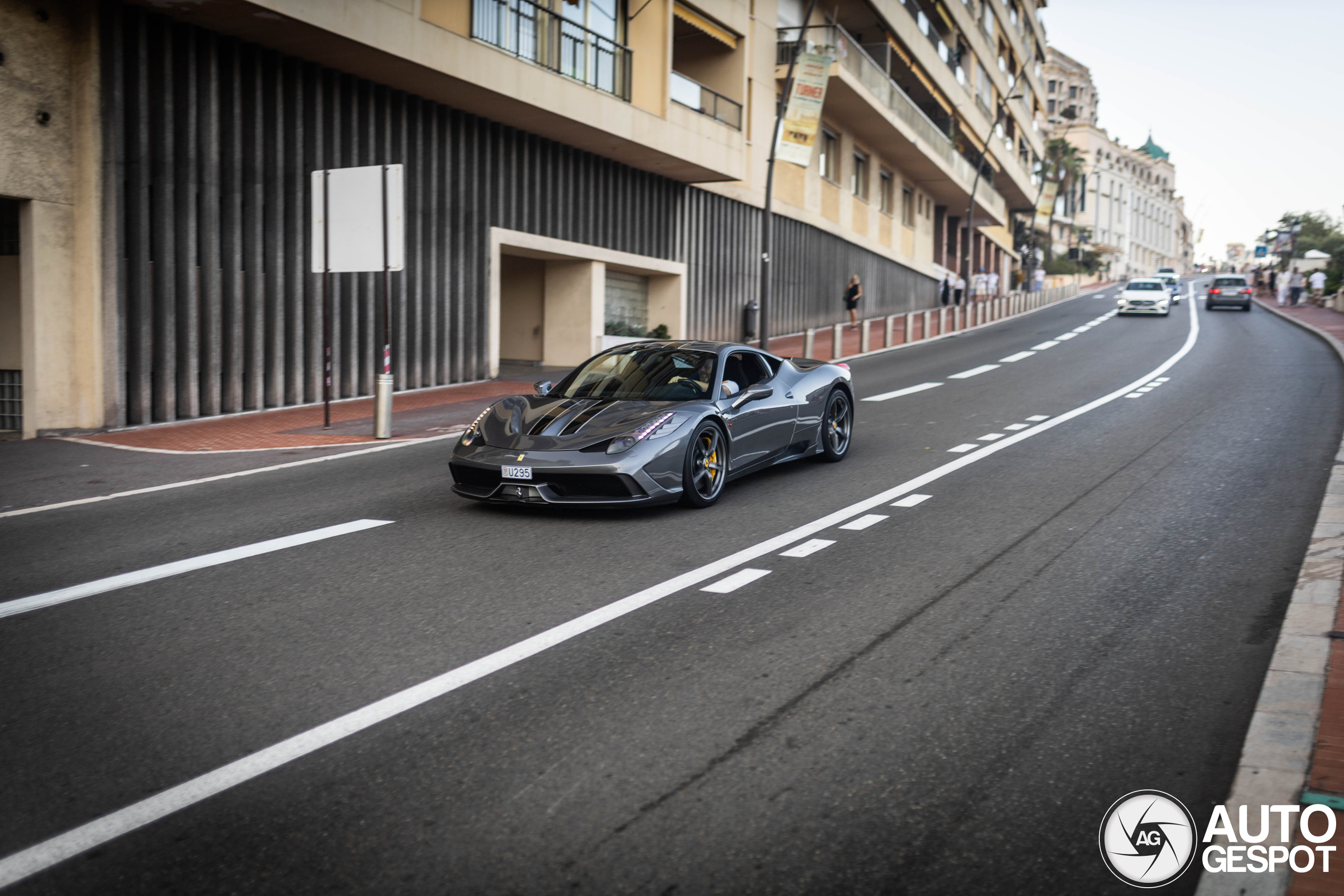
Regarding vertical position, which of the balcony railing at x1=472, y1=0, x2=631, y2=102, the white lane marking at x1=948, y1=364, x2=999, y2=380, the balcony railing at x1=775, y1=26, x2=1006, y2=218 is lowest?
the white lane marking at x1=948, y1=364, x2=999, y2=380

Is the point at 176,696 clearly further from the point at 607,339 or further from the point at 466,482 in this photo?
the point at 607,339

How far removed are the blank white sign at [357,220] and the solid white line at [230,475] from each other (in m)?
1.92

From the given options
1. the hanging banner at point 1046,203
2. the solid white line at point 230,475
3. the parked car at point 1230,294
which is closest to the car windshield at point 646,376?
the solid white line at point 230,475

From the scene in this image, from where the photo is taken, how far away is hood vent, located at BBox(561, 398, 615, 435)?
25.2ft

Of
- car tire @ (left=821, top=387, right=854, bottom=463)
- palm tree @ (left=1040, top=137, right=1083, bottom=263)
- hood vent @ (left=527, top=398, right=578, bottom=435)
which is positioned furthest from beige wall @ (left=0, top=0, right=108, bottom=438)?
palm tree @ (left=1040, top=137, right=1083, bottom=263)

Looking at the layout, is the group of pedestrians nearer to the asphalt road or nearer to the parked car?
the parked car

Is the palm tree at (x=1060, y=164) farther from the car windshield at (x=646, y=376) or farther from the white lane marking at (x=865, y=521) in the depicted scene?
the white lane marking at (x=865, y=521)

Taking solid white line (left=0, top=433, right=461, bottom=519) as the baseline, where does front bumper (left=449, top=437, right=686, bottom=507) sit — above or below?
above

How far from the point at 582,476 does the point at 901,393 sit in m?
10.7

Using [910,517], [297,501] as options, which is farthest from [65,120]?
[910,517]

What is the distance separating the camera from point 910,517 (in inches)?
308

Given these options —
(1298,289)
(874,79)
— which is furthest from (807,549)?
(1298,289)

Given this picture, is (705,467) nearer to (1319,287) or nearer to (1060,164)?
(1319,287)

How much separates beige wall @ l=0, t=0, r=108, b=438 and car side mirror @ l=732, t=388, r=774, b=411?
8.06 meters
